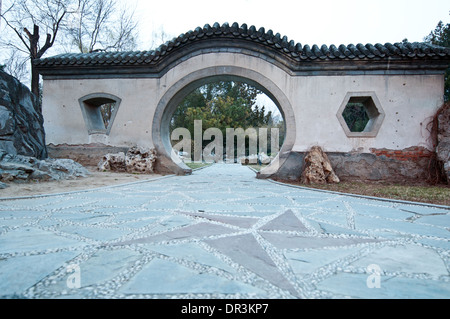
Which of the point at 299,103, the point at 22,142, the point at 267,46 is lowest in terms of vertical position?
the point at 22,142

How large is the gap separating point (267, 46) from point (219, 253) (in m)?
7.81

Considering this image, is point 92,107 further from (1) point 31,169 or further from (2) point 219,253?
(2) point 219,253

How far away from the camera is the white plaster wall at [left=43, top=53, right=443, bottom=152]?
7.54 meters

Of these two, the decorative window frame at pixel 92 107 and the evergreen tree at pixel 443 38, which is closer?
the decorative window frame at pixel 92 107

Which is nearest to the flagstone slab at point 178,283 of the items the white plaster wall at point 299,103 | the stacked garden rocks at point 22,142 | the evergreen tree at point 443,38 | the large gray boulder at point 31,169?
the large gray boulder at point 31,169

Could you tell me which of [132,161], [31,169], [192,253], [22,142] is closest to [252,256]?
[192,253]

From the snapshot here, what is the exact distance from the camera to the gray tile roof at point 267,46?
24.0 feet

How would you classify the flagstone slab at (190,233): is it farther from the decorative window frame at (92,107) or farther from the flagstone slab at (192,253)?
the decorative window frame at (92,107)

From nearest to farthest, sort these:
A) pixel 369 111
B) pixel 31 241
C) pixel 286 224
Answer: pixel 31 241 → pixel 286 224 → pixel 369 111

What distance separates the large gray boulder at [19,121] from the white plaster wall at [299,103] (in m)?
2.06

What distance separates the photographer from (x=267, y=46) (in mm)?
8078

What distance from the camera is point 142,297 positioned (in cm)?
121

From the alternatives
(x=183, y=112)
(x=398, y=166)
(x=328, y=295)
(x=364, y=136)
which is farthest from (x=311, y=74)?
(x=183, y=112)
